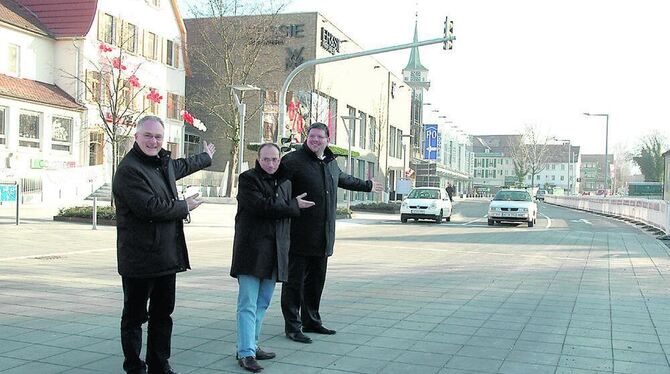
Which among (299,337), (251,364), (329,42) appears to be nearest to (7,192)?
(299,337)

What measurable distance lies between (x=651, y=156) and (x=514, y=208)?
6838 centimetres

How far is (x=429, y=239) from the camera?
19016 mm

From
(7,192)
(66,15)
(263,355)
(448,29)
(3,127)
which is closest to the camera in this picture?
(263,355)

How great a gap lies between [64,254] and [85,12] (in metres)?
23.1

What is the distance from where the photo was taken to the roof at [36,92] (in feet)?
91.9

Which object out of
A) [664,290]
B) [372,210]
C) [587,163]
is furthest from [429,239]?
[587,163]

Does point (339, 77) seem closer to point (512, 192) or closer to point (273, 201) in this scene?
point (512, 192)

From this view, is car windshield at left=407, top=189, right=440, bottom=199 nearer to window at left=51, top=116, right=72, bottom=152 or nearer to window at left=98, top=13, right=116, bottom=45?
window at left=51, top=116, right=72, bottom=152

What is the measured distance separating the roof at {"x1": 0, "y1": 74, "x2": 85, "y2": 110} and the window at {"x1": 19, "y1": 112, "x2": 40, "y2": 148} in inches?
31.0

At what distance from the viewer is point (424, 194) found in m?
28.4

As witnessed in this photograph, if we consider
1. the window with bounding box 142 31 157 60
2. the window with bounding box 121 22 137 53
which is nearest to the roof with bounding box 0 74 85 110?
the window with bounding box 121 22 137 53

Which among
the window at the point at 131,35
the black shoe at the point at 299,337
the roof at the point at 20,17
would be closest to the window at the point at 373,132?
the window at the point at 131,35

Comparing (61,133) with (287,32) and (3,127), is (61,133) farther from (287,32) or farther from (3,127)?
(287,32)

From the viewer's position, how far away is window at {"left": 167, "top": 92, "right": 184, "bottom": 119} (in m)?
39.7
